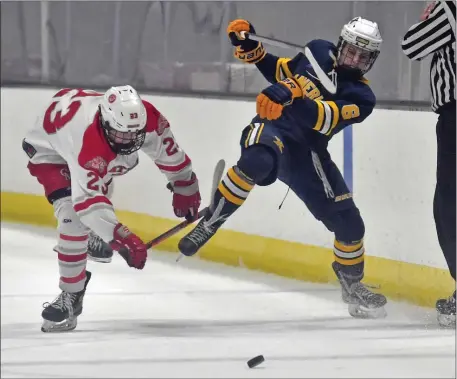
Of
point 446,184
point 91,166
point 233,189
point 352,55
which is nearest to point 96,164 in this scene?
point 91,166

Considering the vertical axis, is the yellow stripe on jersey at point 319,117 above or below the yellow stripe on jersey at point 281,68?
below

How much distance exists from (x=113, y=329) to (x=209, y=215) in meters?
0.41

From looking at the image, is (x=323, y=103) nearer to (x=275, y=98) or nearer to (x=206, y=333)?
(x=275, y=98)

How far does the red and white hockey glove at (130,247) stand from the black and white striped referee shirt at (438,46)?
77cm

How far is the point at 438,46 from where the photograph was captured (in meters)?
2.59

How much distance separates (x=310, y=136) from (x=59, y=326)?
786mm

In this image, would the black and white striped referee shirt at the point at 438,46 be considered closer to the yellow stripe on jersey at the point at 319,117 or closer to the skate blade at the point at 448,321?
the yellow stripe on jersey at the point at 319,117

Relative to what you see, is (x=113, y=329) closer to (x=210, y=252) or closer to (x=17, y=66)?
(x=210, y=252)

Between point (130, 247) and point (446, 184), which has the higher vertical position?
A: point (446, 184)

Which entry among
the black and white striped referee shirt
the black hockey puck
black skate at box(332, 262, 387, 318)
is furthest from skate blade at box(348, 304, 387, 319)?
the black and white striped referee shirt

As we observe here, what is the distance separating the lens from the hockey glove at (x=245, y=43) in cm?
277

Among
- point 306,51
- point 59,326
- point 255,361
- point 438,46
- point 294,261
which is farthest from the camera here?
point 294,261

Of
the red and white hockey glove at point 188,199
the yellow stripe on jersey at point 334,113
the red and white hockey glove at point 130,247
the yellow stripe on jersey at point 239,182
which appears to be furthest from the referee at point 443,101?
the red and white hockey glove at point 130,247

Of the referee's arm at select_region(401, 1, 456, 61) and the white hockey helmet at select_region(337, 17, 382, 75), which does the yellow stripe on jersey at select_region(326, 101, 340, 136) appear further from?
the referee's arm at select_region(401, 1, 456, 61)
